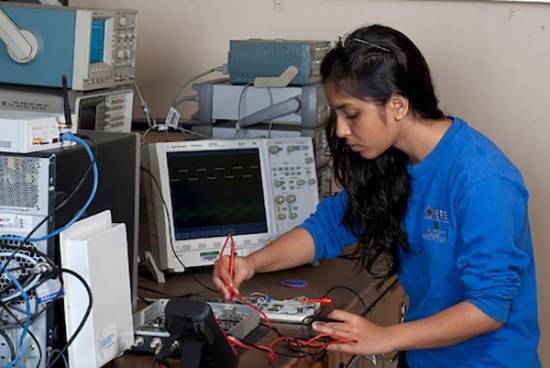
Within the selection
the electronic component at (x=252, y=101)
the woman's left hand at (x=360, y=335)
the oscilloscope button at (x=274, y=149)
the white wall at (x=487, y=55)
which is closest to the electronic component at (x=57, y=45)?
the electronic component at (x=252, y=101)

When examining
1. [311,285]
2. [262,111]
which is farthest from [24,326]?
[262,111]

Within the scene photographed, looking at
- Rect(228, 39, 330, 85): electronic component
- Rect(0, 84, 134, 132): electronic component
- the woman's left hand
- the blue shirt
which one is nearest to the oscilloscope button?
Rect(228, 39, 330, 85): electronic component

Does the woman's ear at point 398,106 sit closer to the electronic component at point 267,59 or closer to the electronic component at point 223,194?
the electronic component at point 223,194

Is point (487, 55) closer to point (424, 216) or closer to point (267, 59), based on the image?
point (267, 59)

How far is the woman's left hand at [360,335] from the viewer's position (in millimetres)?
1673

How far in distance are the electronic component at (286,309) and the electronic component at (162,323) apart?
0.06m

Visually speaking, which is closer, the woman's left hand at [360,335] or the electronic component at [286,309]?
the woman's left hand at [360,335]

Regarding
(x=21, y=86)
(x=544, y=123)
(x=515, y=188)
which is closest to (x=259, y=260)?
(x=515, y=188)

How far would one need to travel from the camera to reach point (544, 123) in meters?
3.05

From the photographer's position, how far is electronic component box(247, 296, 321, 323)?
6.20 feet

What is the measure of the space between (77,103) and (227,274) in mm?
632

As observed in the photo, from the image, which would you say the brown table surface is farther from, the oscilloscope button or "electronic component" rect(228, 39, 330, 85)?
"electronic component" rect(228, 39, 330, 85)

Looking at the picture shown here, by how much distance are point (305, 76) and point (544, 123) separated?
97 centimetres

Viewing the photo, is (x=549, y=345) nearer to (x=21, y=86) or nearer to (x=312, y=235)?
(x=312, y=235)
